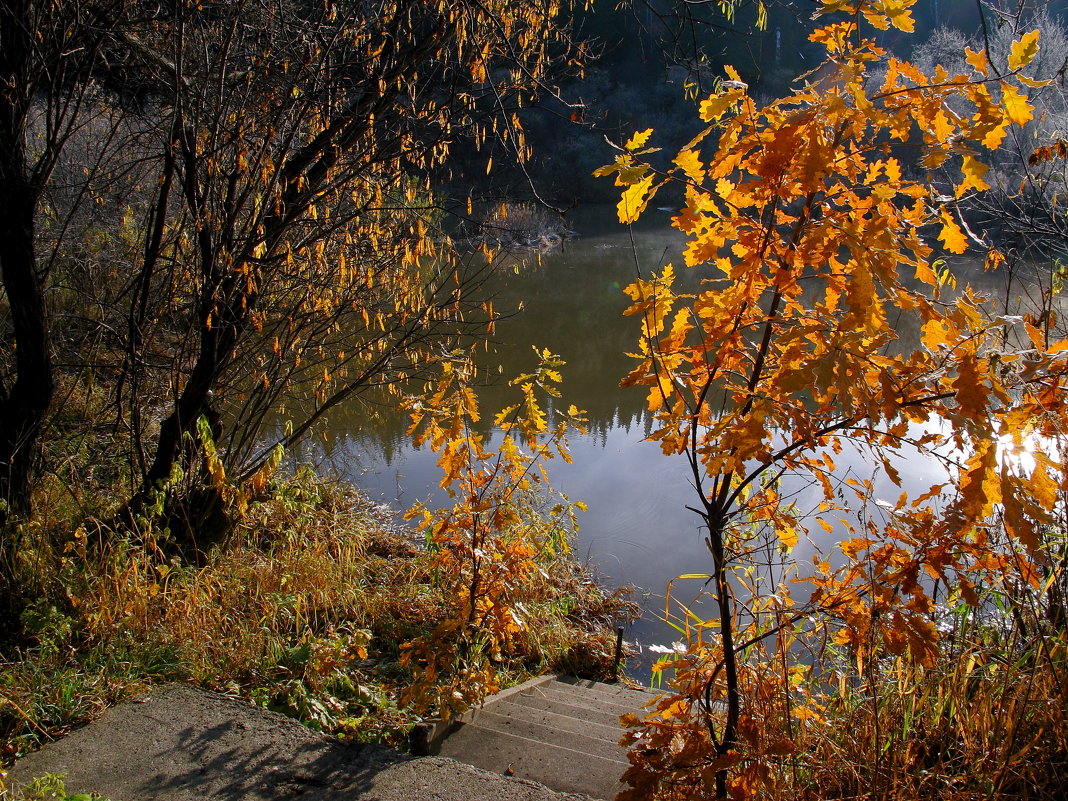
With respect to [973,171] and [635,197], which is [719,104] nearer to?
[635,197]

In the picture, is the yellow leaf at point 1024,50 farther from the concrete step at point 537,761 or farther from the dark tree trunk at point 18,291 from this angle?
the dark tree trunk at point 18,291

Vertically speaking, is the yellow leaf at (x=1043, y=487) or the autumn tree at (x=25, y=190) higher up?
the autumn tree at (x=25, y=190)

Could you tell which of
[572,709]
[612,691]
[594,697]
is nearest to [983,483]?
[572,709]

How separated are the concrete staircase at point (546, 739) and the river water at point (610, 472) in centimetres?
67

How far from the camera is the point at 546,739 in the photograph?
2.84 meters

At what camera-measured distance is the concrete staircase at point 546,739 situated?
8.19 feet

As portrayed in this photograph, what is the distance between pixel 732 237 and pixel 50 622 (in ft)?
9.94

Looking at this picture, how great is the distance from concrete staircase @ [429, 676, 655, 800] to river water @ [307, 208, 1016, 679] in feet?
2.21

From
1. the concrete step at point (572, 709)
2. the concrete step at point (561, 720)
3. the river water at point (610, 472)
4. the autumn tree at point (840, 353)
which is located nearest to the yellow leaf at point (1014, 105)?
the autumn tree at point (840, 353)

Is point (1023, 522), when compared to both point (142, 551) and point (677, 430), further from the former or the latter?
point (142, 551)

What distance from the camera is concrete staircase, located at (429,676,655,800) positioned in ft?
8.19

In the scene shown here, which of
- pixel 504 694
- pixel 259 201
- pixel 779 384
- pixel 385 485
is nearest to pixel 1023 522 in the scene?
pixel 779 384

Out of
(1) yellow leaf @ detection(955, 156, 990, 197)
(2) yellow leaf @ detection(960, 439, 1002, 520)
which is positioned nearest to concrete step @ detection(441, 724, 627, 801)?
(2) yellow leaf @ detection(960, 439, 1002, 520)

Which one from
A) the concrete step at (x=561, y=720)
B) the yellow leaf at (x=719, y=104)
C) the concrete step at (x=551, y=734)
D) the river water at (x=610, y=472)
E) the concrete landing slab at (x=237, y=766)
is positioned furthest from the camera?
the river water at (x=610, y=472)
